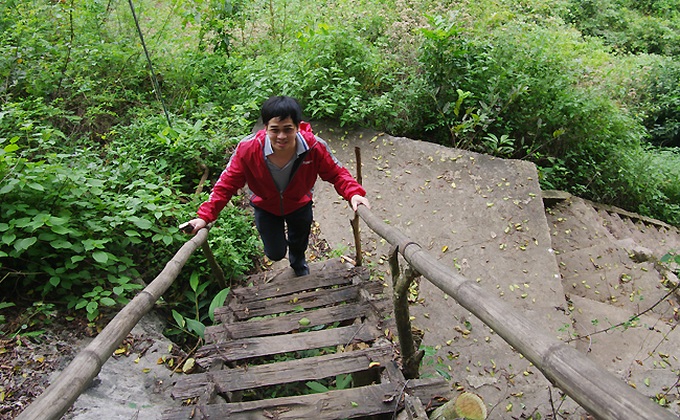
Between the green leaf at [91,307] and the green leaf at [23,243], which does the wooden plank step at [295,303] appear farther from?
the green leaf at [23,243]

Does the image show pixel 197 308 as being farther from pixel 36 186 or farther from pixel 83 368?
pixel 83 368

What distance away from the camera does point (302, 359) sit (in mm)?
2604

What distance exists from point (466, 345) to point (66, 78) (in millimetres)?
6546

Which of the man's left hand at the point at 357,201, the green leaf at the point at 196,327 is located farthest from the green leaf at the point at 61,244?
the man's left hand at the point at 357,201

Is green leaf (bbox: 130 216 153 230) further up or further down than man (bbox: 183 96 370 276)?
further down

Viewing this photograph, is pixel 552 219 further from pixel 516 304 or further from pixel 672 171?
pixel 672 171

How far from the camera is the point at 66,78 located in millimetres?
6453

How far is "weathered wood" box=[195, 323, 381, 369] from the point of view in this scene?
2777 mm

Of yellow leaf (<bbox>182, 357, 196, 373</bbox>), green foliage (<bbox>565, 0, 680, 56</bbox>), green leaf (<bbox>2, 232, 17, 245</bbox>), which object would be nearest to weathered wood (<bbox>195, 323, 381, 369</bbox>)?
yellow leaf (<bbox>182, 357, 196, 373</bbox>)

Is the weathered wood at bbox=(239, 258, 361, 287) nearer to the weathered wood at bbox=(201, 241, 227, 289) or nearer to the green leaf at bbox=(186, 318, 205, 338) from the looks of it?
the weathered wood at bbox=(201, 241, 227, 289)

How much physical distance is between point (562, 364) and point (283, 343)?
1.92 metres

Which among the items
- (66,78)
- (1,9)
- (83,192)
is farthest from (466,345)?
(1,9)

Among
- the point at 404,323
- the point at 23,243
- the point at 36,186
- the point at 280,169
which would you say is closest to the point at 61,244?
the point at 23,243

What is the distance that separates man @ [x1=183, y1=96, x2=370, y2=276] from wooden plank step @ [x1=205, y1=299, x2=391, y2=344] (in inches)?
29.1
